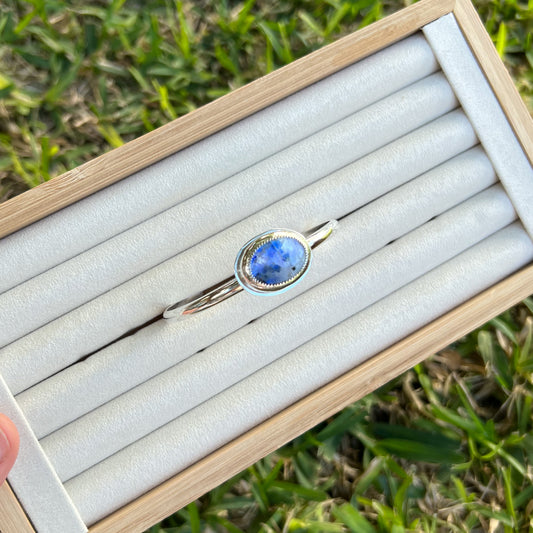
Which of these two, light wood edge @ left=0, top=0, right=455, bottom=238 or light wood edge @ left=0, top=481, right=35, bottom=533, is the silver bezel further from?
light wood edge @ left=0, top=481, right=35, bottom=533

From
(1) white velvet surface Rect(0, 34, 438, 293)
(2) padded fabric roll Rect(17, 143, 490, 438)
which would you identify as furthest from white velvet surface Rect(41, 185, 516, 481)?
(1) white velvet surface Rect(0, 34, 438, 293)

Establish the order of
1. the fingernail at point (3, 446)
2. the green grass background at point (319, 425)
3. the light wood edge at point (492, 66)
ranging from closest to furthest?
the fingernail at point (3, 446), the light wood edge at point (492, 66), the green grass background at point (319, 425)

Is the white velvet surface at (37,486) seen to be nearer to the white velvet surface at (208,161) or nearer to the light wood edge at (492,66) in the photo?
the white velvet surface at (208,161)

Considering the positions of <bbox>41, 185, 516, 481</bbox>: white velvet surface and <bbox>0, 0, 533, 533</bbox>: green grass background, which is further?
<bbox>0, 0, 533, 533</bbox>: green grass background

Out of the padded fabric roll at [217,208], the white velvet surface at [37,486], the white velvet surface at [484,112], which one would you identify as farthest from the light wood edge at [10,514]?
the white velvet surface at [484,112]

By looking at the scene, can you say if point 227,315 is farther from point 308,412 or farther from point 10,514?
point 10,514

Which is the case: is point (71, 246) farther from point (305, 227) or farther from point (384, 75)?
point (384, 75)

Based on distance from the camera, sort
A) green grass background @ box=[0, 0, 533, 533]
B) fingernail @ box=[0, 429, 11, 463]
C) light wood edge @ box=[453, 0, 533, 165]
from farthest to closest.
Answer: green grass background @ box=[0, 0, 533, 533] → light wood edge @ box=[453, 0, 533, 165] → fingernail @ box=[0, 429, 11, 463]

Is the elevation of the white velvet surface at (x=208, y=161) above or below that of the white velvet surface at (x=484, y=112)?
above
